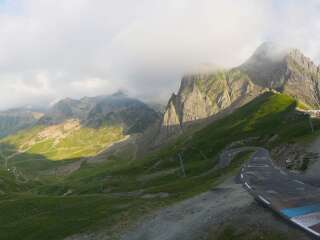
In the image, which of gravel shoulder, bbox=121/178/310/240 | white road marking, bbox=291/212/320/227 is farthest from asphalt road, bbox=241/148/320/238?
gravel shoulder, bbox=121/178/310/240

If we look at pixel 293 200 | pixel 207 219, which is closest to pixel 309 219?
pixel 293 200

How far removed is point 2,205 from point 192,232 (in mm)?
80707

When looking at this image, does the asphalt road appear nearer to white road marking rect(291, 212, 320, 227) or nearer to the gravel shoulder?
white road marking rect(291, 212, 320, 227)

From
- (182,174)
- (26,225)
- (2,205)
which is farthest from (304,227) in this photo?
(182,174)

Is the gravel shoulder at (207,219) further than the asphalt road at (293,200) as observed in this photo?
Yes

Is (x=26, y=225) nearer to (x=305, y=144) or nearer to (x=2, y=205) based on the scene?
(x=2, y=205)

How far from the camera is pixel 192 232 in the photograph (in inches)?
1325

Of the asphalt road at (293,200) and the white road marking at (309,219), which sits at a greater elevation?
Result: the white road marking at (309,219)

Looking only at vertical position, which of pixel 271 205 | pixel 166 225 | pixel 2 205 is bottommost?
pixel 2 205

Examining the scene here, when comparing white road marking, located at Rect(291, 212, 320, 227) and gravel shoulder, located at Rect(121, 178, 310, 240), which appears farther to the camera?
gravel shoulder, located at Rect(121, 178, 310, 240)

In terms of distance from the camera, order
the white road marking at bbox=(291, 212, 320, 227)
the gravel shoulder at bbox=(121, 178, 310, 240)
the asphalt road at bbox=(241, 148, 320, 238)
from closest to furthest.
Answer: the white road marking at bbox=(291, 212, 320, 227), the asphalt road at bbox=(241, 148, 320, 238), the gravel shoulder at bbox=(121, 178, 310, 240)

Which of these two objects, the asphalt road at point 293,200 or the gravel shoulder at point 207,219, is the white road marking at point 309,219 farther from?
the gravel shoulder at point 207,219

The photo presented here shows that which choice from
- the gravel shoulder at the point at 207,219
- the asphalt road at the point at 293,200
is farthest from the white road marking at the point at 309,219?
the gravel shoulder at the point at 207,219

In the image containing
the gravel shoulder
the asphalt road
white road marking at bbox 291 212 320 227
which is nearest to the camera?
white road marking at bbox 291 212 320 227
